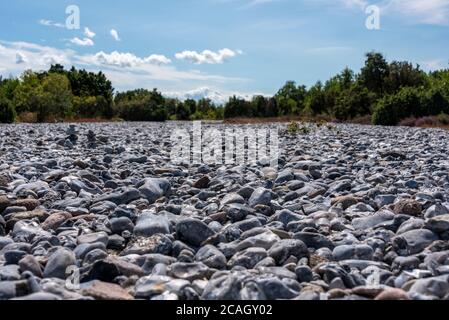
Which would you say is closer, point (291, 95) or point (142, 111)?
point (142, 111)

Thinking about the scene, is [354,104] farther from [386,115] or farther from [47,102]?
[47,102]

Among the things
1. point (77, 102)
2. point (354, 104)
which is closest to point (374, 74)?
point (354, 104)

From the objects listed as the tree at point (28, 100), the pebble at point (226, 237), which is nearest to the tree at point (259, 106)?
the tree at point (28, 100)

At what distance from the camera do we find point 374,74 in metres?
42.1

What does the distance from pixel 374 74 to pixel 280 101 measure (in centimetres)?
1417

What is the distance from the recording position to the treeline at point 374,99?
2878cm

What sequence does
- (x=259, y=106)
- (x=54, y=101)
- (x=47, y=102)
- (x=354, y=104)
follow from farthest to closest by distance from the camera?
(x=259, y=106), (x=54, y=101), (x=354, y=104), (x=47, y=102)

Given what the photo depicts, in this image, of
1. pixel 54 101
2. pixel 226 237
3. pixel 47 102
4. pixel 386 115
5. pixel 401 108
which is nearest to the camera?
pixel 226 237

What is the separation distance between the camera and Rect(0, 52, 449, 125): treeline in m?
28.9

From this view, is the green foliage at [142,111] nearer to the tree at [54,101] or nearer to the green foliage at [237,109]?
the green foliage at [237,109]

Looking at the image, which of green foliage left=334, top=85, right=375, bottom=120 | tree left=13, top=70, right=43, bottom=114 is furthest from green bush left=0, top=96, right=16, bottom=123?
green foliage left=334, top=85, right=375, bottom=120

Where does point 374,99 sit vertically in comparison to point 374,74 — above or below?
below
